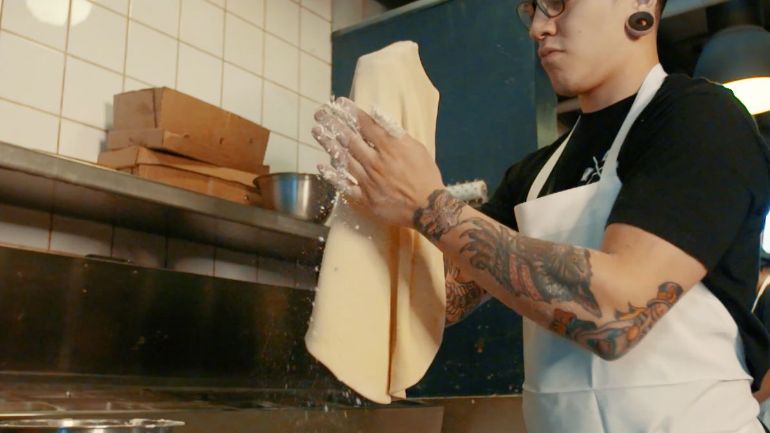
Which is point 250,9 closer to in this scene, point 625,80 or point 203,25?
point 203,25

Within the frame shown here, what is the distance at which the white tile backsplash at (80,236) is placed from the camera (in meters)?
1.75

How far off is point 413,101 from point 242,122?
37.6 inches

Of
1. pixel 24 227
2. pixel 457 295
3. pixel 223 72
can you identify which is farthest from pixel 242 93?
pixel 457 295

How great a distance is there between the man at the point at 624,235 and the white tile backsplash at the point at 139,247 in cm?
101

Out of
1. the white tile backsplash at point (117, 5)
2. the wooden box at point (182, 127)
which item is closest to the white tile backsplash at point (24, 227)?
the wooden box at point (182, 127)

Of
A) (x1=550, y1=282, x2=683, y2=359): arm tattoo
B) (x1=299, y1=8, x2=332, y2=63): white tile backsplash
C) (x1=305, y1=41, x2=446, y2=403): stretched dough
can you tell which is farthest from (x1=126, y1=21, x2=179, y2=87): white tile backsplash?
(x1=550, y1=282, x2=683, y2=359): arm tattoo

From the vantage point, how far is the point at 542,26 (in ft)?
3.76

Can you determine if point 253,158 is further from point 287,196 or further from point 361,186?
point 361,186

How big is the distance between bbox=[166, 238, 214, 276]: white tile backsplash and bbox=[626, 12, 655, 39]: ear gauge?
1309mm

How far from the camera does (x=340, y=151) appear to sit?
40.8 inches

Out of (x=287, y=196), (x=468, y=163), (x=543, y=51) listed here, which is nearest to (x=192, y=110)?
(x=287, y=196)

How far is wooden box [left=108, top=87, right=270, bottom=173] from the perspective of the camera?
5.88ft

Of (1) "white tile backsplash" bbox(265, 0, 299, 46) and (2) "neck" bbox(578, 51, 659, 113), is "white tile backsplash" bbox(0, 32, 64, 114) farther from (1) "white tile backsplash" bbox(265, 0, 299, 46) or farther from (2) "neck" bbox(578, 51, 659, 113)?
(2) "neck" bbox(578, 51, 659, 113)

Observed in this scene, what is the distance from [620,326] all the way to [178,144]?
3.99 ft
